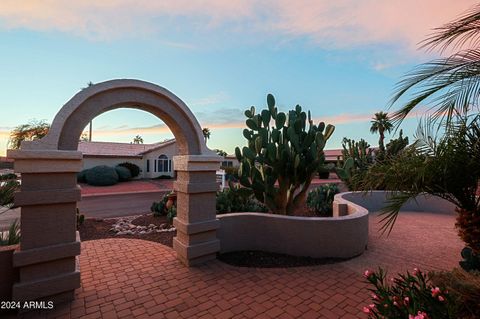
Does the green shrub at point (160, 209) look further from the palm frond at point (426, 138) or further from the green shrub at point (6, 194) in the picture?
the palm frond at point (426, 138)

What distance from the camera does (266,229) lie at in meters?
6.11

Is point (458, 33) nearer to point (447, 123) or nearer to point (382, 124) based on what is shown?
point (447, 123)

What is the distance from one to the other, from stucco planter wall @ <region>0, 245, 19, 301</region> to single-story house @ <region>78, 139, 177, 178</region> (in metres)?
26.0

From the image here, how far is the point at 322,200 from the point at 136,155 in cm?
2482

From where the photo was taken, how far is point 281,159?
7.29 m

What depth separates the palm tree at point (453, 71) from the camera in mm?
3178

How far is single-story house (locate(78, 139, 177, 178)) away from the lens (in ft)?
89.5

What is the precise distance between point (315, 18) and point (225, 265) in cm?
663

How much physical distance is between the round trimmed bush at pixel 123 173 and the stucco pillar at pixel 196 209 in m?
23.1

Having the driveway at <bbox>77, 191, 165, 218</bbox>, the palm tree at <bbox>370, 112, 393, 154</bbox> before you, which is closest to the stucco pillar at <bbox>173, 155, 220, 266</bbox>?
the palm tree at <bbox>370, 112, 393, 154</bbox>

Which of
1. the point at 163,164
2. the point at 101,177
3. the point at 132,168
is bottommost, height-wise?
the point at 101,177

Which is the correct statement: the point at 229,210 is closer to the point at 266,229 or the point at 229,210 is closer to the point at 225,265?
the point at 266,229

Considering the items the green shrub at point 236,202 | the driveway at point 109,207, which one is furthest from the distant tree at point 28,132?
the green shrub at point 236,202

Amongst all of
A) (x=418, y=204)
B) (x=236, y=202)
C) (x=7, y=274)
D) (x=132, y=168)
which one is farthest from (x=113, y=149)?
(x=418, y=204)
